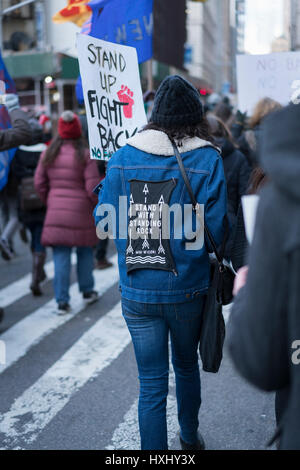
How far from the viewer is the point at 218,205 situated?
2.98 meters

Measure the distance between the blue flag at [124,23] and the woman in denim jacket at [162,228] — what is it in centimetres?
209

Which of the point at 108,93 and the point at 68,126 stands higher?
the point at 108,93

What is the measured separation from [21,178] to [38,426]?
4.25 m

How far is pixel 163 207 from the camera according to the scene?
2.91 metres

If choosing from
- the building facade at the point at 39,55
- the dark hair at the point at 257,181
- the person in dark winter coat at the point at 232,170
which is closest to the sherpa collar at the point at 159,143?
the dark hair at the point at 257,181

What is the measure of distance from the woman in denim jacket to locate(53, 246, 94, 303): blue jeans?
3203mm

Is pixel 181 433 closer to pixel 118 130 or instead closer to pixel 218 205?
pixel 218 205

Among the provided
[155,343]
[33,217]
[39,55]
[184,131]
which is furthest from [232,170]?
[39,55]

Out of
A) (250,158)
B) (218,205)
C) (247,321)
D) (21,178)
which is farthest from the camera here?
(21,178)

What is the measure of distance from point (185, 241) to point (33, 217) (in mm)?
4326

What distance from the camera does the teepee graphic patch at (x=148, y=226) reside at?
9.55ft

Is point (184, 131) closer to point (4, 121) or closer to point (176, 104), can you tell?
point (176, 104)

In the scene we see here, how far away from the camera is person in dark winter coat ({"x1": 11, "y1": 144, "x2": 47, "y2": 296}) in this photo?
6.98m
